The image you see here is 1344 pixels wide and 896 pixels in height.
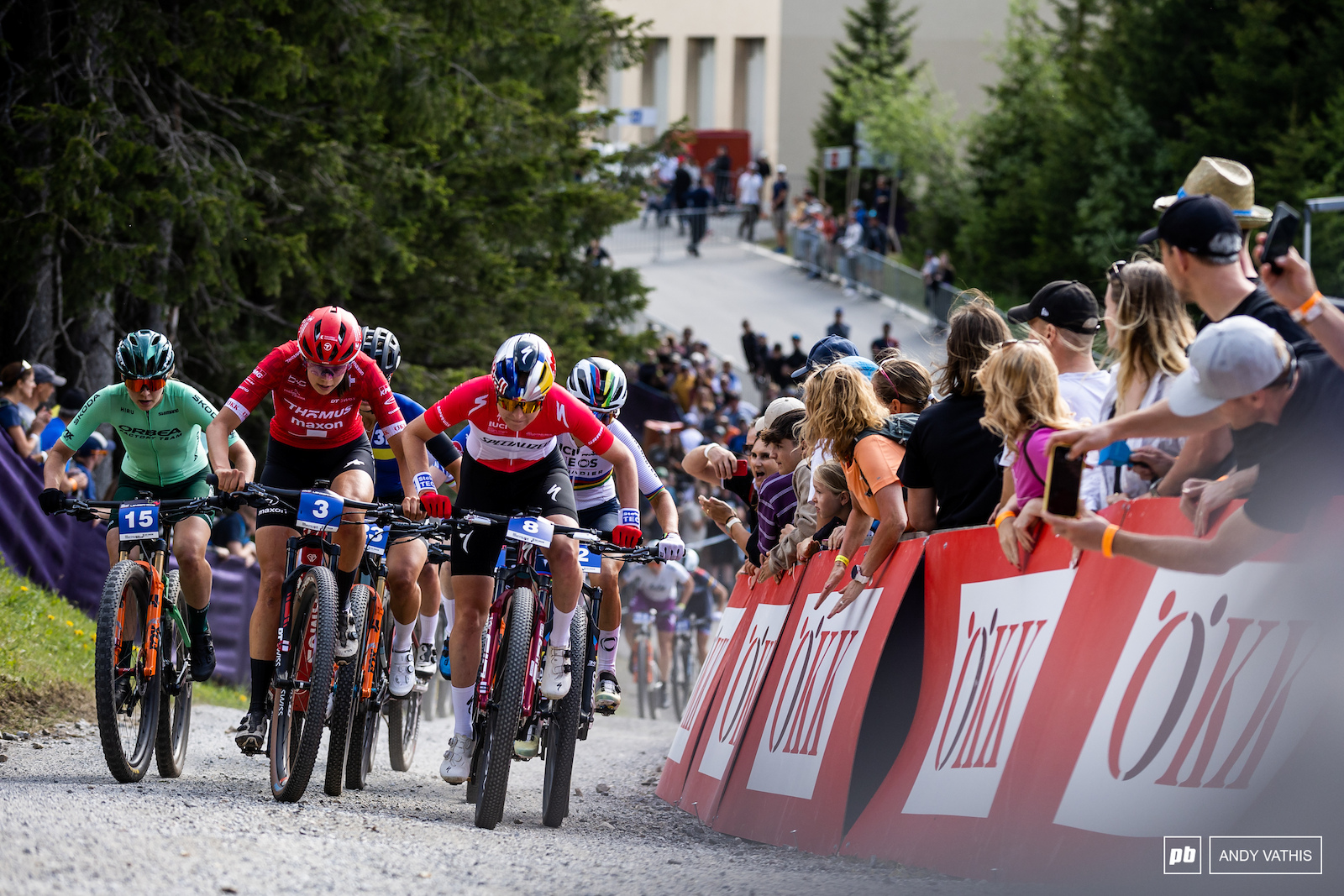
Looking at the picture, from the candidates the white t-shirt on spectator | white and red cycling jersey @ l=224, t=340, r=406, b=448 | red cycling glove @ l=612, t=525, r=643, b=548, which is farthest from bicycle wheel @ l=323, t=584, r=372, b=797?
the white t-shirt on spectator

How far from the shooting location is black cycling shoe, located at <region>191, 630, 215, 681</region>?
8.09 m

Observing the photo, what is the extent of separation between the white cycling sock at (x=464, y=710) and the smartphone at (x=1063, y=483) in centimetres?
375

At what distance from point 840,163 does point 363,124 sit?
3658 centimetres

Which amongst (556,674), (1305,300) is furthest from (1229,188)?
(556,674)

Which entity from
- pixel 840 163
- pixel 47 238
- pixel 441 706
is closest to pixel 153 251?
pixel 47 238

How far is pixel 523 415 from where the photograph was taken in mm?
7094

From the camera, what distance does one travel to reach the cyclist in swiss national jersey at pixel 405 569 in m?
8.33

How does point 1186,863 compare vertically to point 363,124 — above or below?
below

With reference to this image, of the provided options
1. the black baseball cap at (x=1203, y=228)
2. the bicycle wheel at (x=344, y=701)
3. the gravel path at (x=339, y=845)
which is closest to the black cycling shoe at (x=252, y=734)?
the gravel path at (x=339, y=845)

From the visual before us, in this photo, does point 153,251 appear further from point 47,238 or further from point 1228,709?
point 1228,709

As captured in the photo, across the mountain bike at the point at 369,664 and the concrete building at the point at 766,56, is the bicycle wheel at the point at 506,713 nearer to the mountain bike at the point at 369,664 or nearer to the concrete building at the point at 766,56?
the mountain bike at the point at 369,664

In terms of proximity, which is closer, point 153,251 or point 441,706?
point 153,251

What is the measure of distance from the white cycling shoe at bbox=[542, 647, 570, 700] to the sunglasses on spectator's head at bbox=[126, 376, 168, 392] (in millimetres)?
2649

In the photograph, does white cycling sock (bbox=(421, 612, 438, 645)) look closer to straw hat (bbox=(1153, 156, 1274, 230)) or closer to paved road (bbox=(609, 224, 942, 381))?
straw hat (bbox=(1153, 156, 1274, 230))
